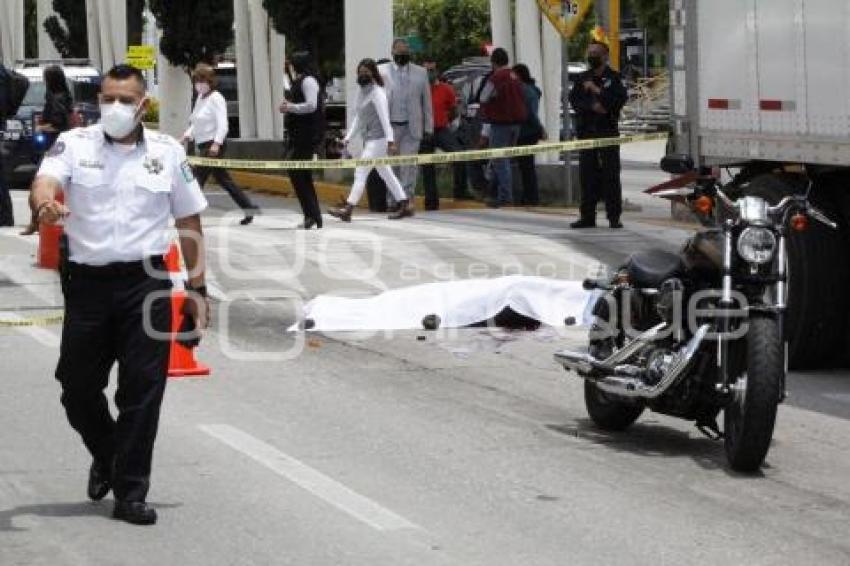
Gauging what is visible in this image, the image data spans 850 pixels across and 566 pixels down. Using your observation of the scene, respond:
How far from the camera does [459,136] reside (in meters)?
26.5

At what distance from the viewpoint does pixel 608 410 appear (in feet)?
32.5

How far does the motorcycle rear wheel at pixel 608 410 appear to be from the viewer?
9.82 meters

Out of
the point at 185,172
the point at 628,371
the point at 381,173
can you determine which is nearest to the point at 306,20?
the point at 381,173

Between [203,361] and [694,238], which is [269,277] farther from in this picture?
[694,238]

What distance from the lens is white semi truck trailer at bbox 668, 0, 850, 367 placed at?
11.6 metres

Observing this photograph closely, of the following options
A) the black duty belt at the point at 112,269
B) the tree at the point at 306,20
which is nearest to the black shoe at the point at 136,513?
the black duty belt at the point at 112,269

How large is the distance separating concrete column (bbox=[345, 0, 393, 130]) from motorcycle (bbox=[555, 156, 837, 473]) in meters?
17.0

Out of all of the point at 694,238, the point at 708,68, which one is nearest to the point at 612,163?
the point at 708,68

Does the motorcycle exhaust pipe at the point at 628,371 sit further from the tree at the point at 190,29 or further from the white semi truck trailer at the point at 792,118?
the tree at the point at 190,29

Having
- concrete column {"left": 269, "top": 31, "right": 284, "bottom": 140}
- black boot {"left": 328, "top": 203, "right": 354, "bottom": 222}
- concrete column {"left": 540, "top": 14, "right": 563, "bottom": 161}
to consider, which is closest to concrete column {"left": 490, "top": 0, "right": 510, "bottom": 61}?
concrete column {"left": 540, "top": 14, "right": 563, "bottom": 161}

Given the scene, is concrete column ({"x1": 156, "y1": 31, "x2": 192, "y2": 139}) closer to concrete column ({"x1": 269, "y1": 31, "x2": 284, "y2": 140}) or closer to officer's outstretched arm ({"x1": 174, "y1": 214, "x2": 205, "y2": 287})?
concrete column ({"x1": 269, "y1": 31, "x2": 284, "y2": 140})

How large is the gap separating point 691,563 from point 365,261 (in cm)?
1069

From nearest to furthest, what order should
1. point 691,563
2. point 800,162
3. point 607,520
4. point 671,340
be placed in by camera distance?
point 691,563 → point 607,520 → point 671,340 → point 800,162

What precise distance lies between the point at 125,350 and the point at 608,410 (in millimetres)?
3077
